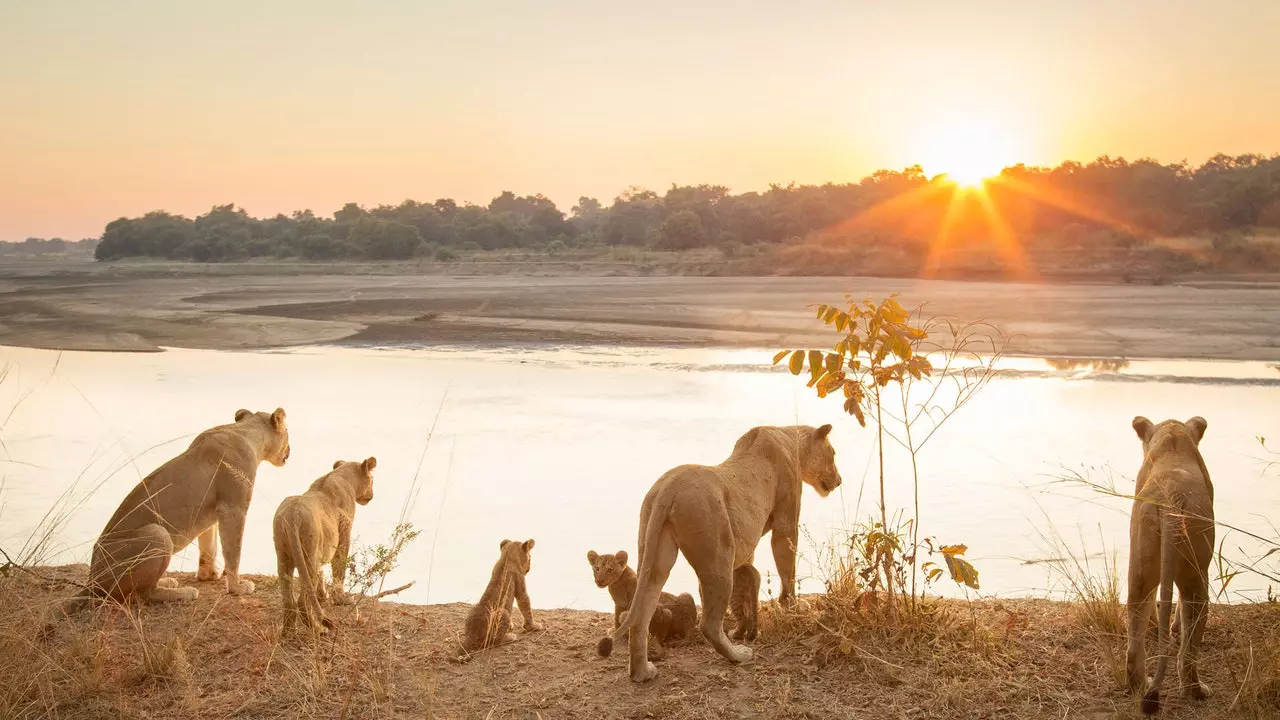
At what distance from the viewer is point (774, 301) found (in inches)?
1196

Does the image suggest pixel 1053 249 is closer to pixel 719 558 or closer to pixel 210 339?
pixel 210 339

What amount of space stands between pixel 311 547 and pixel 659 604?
238 centimetres

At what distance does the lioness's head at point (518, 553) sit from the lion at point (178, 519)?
84.9 inches

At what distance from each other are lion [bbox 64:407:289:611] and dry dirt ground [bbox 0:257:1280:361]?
1093 centimetres

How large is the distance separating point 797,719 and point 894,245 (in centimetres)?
3880

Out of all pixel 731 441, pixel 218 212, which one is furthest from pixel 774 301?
pixel 218 212

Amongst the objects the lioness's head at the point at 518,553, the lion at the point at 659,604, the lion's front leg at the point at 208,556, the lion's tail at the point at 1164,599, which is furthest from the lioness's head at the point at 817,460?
the lion's front leg at the point at 208,556

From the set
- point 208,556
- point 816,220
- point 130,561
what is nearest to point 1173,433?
point 130,561

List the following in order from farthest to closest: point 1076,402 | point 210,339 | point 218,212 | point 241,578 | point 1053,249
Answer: point 218,212
point 1053,249
point 210,339
point 1076,402
point 241,578

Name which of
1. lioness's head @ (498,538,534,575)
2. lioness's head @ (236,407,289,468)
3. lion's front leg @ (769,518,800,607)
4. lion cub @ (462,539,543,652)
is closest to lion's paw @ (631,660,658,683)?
lion cub @ (462,539,543,652)

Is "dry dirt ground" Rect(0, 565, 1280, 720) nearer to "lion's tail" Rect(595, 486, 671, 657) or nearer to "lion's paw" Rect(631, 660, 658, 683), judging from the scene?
"lion's paw" Rect(631, 660, 658, 683)

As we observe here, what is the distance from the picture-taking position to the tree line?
41.5 m

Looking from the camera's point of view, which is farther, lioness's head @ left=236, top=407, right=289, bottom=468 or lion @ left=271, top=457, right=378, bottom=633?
lioness's head @ left=236, top=407, right=289, bottom=468

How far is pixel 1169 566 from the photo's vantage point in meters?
5.32
